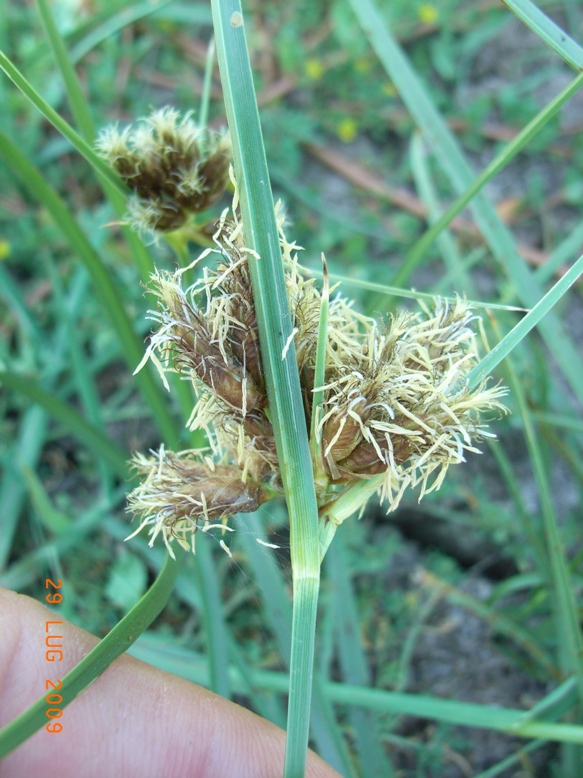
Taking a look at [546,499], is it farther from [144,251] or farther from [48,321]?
[48,321]

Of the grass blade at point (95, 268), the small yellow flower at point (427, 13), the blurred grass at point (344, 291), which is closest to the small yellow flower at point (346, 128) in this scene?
the blurred grass at point (344, 291)

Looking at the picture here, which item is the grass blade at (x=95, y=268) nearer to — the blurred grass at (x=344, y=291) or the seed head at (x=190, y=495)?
the blurred grass at (x=344, y=291)

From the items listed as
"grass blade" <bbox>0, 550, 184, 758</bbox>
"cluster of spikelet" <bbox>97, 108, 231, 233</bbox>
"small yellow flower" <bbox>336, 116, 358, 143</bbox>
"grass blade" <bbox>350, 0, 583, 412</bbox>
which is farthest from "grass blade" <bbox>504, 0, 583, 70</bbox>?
"small yellow flower" <bbox>336, 116, 358, 143</bbox>

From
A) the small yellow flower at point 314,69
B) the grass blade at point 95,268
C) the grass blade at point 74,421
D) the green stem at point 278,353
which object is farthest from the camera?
the small yellow flower at point 314,69

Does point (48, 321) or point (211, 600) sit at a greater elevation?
point (48, 321)

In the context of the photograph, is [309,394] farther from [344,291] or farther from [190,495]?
[344,291]

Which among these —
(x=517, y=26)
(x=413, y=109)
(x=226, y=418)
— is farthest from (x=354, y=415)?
(x=517, y=26)

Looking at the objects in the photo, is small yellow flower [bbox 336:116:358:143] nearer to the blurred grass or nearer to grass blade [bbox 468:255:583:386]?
the blurred grass
